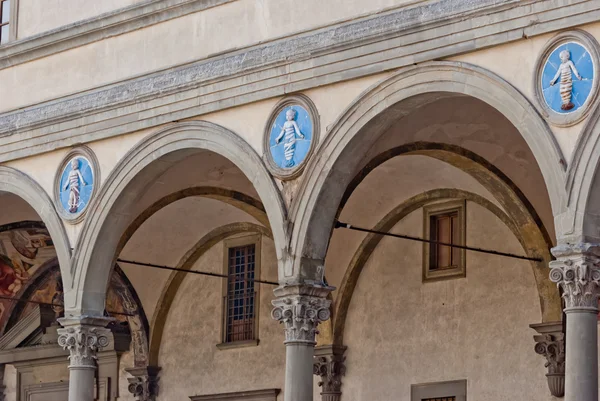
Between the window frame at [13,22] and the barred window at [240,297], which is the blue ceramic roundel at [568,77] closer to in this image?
the barred window at [240,297]

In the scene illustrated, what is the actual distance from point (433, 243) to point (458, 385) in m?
1.79

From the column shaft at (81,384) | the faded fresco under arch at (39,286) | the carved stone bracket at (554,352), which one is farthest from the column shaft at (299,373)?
the faded fresco under arch at (39,286)

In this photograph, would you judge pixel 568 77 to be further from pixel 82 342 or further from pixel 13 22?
pixel 13 22

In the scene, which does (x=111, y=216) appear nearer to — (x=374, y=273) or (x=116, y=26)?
(x=116, y=26)

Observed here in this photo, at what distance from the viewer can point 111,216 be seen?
18422mm

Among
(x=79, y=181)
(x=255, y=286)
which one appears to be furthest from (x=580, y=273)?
(x=255, y=286)

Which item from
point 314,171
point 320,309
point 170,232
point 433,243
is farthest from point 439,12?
point 170,232

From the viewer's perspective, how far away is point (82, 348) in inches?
728

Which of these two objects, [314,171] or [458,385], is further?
[458,385]

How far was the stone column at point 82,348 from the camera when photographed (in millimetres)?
18453

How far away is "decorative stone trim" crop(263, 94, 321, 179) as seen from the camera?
1627cm

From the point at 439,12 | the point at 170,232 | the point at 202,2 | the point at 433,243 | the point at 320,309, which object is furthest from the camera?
the point at 170,232

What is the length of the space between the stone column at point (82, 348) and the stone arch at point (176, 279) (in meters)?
3.80

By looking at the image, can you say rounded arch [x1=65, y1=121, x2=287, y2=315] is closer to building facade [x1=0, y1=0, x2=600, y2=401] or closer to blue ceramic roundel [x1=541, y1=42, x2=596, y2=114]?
building facade [x1=0, y1=0, x2=600, y2=401]
